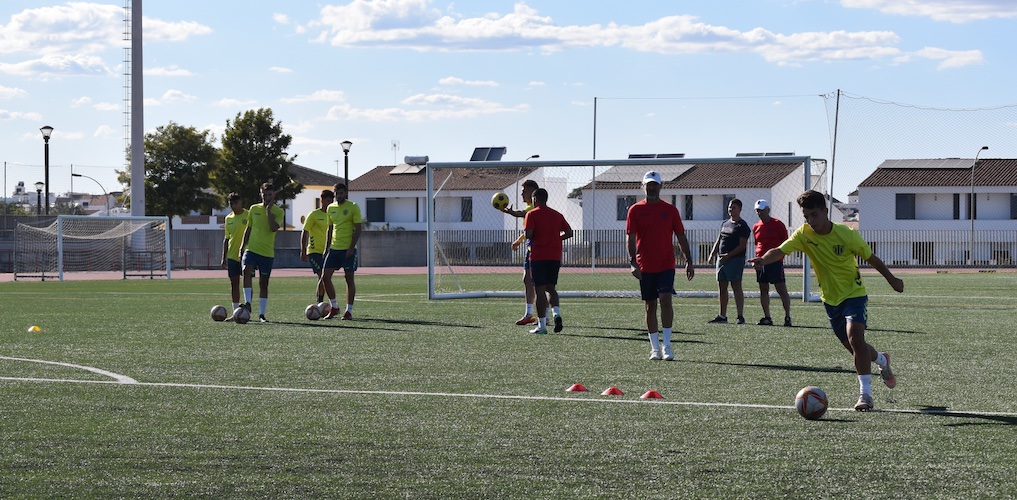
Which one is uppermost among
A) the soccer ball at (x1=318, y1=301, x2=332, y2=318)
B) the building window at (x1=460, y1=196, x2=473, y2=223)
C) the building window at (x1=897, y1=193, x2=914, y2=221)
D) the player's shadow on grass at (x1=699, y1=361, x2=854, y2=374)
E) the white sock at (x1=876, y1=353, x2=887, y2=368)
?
the building window at (x1=897, y1=193, x2=914, y2=221)

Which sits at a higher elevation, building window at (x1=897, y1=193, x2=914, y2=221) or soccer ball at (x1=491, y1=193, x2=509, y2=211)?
building window at (x1=897, y1=193, x2=914, y2=221)

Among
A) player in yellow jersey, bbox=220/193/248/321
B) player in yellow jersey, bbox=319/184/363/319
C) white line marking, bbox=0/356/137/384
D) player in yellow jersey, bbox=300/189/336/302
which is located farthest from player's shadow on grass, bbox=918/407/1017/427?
player in yellow jersey, bbox=300/189/336/302

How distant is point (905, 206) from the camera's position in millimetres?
64312

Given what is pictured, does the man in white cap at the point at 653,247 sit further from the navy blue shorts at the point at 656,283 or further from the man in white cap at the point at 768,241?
the man in white cap at the point at 768,241

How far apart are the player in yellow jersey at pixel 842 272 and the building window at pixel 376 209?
246 feet

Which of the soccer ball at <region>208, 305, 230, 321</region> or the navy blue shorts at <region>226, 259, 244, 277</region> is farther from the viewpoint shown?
the navy blue shorts at <region>226, 259, 244, 277</region>

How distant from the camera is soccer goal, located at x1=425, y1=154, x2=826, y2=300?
84.7ft

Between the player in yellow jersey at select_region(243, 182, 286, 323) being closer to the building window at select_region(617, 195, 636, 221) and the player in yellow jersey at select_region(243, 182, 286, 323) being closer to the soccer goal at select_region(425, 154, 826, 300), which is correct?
the soccer goal at select_region(425, 154, 826, 300)

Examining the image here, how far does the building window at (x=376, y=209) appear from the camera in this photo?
8369cm

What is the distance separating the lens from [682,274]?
34.7 meters

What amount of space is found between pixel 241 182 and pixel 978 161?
127 ft

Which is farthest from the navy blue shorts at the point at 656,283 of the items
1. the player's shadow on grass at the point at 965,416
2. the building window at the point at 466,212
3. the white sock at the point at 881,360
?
the building window at the point at 466,212

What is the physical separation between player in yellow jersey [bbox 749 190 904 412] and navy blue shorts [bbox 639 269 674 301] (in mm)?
3641

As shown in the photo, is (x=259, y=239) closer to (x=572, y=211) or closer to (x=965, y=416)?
(x=965, y=416)
